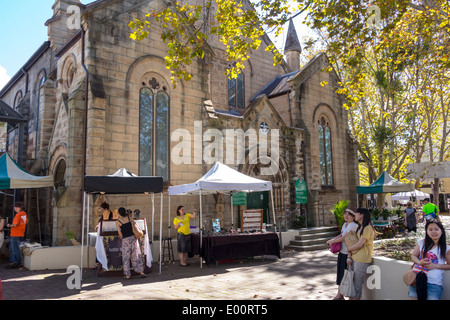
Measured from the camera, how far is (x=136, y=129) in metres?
13.1

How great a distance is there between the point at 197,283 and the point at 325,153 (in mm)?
14922

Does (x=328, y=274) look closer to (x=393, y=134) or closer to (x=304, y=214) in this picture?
(x=304, y=214)

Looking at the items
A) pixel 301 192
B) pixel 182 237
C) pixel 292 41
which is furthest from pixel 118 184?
pixel 292 41

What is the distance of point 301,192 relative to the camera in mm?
17031

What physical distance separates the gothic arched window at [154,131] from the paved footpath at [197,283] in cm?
405

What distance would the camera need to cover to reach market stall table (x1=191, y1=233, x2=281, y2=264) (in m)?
10.7

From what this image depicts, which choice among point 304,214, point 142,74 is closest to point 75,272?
point 142,74

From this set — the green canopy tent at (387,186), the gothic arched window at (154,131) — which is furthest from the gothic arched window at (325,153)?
the gothic arched window at (154,131)

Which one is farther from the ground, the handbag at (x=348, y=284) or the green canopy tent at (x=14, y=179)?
the green canopy tent at (x=14, y=179)

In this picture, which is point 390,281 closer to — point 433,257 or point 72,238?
point 433,257

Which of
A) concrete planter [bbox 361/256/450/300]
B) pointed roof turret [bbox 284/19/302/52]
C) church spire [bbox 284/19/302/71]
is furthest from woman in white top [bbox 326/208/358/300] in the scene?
pointed roof turret [bbox 284/19/302/52]

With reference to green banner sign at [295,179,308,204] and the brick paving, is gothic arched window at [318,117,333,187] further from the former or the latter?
the brick paving

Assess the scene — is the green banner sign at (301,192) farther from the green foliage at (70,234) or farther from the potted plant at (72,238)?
the green foliage at (70,234)

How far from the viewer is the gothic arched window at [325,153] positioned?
69.2 ft
